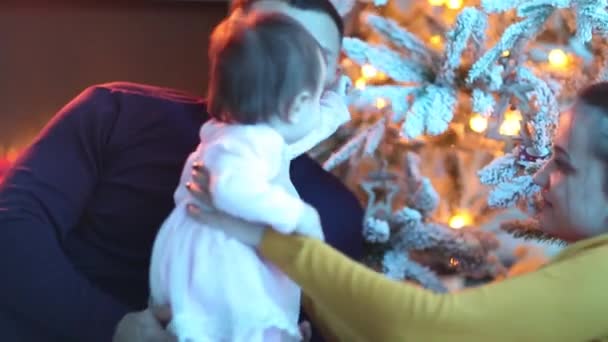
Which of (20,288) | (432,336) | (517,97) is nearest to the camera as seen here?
(432,336)

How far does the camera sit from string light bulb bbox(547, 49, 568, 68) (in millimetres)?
1659

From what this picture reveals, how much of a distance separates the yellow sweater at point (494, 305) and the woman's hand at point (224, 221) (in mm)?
120

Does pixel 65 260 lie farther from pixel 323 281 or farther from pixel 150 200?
pixel 323 281

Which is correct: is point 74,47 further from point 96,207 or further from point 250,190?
point 250,190

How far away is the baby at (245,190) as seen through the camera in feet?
3.40

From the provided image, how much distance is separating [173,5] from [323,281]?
4.21 feet

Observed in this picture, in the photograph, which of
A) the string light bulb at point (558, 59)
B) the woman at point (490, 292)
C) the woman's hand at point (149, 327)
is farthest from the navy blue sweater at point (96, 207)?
the string light bulb at point (558, 59)

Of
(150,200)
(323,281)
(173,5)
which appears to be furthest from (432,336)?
(173,5)

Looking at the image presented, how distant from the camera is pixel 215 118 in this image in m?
1.14

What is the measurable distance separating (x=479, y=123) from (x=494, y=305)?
78cm

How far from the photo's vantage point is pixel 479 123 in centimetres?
167

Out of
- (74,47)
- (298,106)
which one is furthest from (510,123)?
(74,47)

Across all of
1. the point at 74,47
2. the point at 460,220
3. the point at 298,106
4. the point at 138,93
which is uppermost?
the point at 298,106

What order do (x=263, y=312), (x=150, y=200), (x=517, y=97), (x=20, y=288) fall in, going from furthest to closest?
1. (x=517, y=97)
2. (x=150, y=200)
3. (x=20, y=288)
4. (x=263, y=312)
